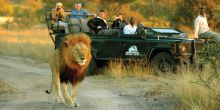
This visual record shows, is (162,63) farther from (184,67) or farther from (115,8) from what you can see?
(115,8)

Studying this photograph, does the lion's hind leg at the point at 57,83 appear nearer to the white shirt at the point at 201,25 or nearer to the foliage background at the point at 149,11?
the white shirt at the point at 201,25

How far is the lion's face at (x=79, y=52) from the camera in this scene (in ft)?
34.0

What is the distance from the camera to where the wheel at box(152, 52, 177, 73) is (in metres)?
15.4

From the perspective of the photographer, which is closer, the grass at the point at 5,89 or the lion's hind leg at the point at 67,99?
the lion's hind leg at the point at 67,99

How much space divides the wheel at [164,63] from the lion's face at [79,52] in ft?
17.1

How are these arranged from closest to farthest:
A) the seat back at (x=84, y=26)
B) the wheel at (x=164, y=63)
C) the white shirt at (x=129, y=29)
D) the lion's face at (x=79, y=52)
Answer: the lion's face at (x=79, y=52) → the wheel at (x=164, y=63) → the white shirt at (x=129, y=29) → the seat back at (x=84, y=26)

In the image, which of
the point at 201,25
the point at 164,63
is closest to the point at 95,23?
the point at 164,63

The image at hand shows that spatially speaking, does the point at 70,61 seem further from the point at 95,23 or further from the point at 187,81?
the point at 95,23

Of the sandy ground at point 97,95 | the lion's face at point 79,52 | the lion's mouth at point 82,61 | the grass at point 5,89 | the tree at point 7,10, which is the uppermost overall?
the tree at point 7,10

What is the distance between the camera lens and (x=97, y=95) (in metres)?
12.2

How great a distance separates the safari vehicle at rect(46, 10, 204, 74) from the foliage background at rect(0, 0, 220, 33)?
9184 mm

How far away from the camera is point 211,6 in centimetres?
2980

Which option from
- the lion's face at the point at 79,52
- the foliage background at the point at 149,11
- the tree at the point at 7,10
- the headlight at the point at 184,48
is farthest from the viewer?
the tree at the point at 7,10

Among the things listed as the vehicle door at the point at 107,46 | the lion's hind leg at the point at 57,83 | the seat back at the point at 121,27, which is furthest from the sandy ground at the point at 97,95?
the seat back at the point at 121,27
